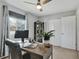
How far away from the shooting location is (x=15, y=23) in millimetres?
4508

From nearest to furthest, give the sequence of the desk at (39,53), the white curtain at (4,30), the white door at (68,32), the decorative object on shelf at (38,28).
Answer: the desk at (39,53) < the white curtain at (4,30) < the white door at (68,32) < the decorative object on shelf at (38,28)

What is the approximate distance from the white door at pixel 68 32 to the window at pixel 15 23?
275 cm

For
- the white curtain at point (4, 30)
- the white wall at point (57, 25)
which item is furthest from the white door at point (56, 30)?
the white curtain at point (4, 30)

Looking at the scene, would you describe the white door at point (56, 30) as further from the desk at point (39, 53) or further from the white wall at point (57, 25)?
the desk at point (39, 53)

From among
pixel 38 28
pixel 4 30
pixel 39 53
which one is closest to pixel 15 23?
pixel 4 30

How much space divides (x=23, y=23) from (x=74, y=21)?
11.2ft

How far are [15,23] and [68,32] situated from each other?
3.49 metres

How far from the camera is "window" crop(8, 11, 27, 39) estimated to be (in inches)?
161

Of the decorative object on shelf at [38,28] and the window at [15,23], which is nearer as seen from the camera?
the window at [15,23]

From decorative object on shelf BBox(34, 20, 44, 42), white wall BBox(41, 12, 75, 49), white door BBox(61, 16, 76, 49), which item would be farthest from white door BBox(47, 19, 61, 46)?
decorative object on shelf BBox(34, 20, 44, 42)

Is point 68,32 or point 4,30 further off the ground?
point 4,30

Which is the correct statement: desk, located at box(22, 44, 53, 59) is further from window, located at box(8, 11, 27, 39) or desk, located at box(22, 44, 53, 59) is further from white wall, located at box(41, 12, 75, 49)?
white wall, located at box(41, 12, 75, 49)

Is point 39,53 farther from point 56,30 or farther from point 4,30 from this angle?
point 56,30

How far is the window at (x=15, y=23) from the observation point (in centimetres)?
410
